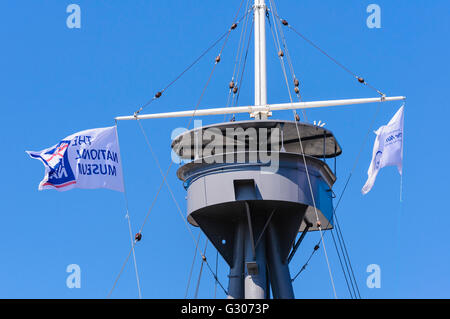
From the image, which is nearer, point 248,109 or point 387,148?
point 387,148

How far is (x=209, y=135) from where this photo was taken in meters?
32.6

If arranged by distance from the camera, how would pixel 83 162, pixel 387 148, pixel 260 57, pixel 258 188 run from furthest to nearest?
1. pixel 260 57
2. pixel 387 148
3. pixel 83 162
4. pixel 258 188

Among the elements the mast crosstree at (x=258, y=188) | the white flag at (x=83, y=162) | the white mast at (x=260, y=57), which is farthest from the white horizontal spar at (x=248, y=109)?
the white flag at (x=83, y=162)

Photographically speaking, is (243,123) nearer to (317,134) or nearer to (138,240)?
(317,134)

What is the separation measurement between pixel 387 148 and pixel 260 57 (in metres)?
6.18

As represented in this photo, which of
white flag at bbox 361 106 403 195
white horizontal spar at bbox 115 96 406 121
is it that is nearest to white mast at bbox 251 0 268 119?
white horizontal spar at bbox 115 96 406 121

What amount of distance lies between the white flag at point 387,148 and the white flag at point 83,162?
8.62 m

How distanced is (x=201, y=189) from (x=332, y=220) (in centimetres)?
517

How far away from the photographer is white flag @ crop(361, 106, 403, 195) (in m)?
32.1

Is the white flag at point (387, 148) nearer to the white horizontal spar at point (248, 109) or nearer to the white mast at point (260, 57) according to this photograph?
the white horizontal spar at point (248, 109)

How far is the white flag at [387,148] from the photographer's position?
32.1 metres

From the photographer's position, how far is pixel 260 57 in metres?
35.2

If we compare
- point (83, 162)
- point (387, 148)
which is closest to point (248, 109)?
point (387, 148)

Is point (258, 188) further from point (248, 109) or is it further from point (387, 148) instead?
point (387, 148)
